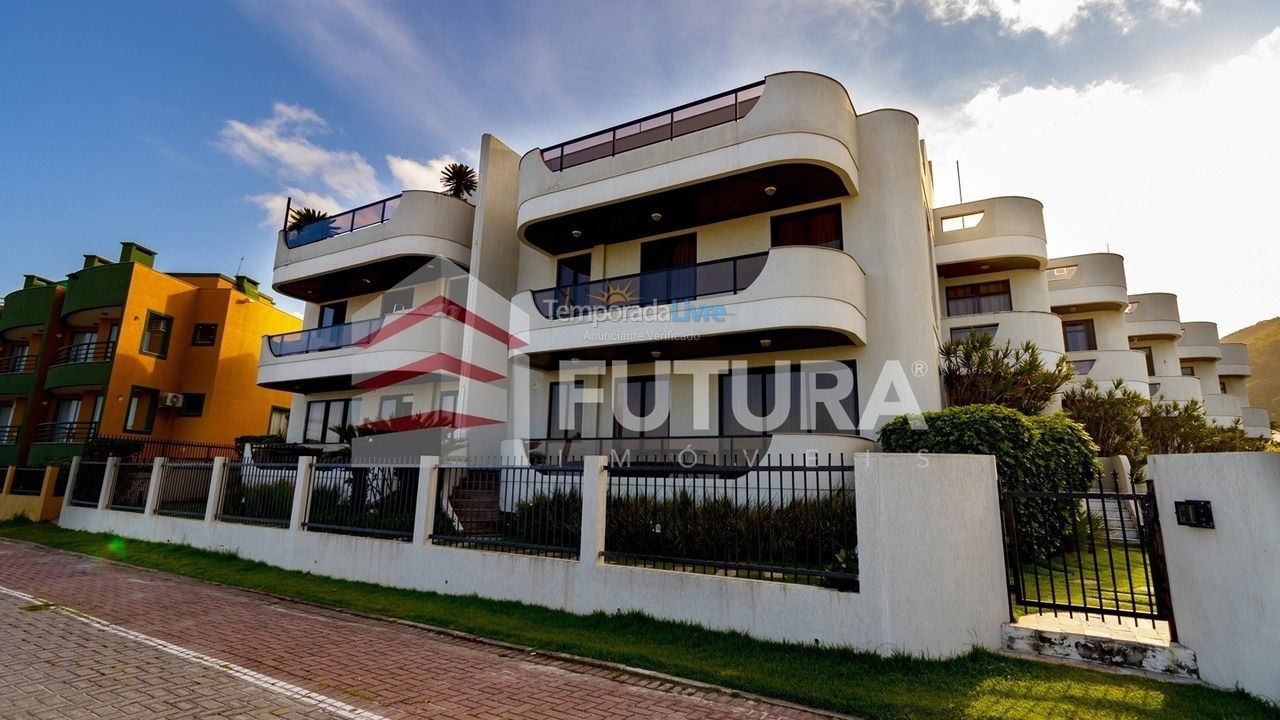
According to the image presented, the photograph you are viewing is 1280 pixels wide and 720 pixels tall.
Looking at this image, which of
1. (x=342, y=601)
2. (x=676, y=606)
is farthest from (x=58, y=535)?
(x=676, y=606)

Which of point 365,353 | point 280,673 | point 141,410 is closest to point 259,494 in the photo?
point 365,353

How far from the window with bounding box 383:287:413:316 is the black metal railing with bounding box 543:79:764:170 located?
7.28 m

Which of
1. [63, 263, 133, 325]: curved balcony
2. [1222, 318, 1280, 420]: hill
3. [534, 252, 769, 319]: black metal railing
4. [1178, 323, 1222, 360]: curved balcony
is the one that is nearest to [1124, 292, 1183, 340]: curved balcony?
[1178, 323, 1222, 360]: curved balcony

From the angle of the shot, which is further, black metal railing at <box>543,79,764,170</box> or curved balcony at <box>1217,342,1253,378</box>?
curved balcony at <box>1217,342,1253,378</box>

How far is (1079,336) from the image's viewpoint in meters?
24.6

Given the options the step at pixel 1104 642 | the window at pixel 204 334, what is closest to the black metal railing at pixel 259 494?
the step at pixel 1104 642

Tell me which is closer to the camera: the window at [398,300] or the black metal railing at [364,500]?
the black metal railing at [364,500]

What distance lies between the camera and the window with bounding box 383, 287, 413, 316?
19.5 m

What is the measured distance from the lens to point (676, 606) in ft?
22.4

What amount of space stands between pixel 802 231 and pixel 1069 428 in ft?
22.7

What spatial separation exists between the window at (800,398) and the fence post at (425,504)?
22.8ft

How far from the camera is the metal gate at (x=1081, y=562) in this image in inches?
216

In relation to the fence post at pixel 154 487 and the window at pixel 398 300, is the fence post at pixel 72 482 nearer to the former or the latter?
the fence post at pixel 154 487

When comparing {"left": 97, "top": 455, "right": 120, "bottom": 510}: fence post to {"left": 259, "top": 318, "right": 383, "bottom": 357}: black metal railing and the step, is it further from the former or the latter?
the step
